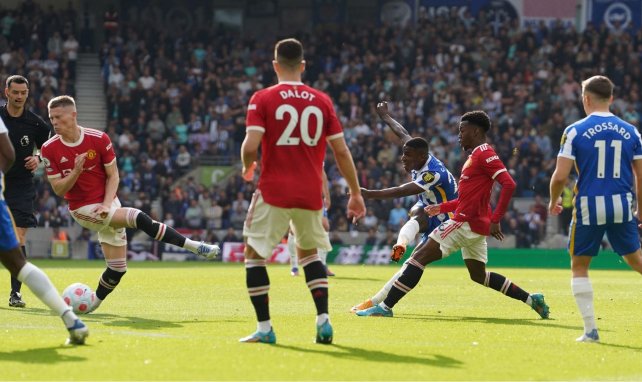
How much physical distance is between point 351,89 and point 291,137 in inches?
1203

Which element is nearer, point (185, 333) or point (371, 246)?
point (185, 333)

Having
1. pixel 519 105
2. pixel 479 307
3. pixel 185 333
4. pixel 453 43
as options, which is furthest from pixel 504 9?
pixel 185 333

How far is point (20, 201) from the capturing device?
14.1 m

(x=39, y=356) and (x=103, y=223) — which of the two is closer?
(x=39, y=356)

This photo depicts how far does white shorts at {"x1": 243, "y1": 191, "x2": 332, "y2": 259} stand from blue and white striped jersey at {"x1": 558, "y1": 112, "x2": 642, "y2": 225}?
2388mm

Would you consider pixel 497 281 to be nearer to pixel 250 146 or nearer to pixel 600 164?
pixel 600 164

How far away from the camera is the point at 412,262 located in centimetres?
1292

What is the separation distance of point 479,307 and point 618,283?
299 inches

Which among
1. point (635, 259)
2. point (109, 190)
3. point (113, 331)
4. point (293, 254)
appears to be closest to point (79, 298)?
point (109, 190)

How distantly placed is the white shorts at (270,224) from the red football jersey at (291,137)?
3.0 inches

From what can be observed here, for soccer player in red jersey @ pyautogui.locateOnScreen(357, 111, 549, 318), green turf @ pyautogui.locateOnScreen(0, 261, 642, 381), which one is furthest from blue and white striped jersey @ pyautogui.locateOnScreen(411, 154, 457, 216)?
green turf @ pyautogui.locateOnScreen(0, 261, 642, 381)

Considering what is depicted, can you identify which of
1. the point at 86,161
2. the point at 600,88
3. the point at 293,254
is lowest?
the point at 293,254

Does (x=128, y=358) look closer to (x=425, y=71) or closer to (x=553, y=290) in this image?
(x=553, y=290)

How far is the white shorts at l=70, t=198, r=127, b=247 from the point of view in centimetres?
1245
